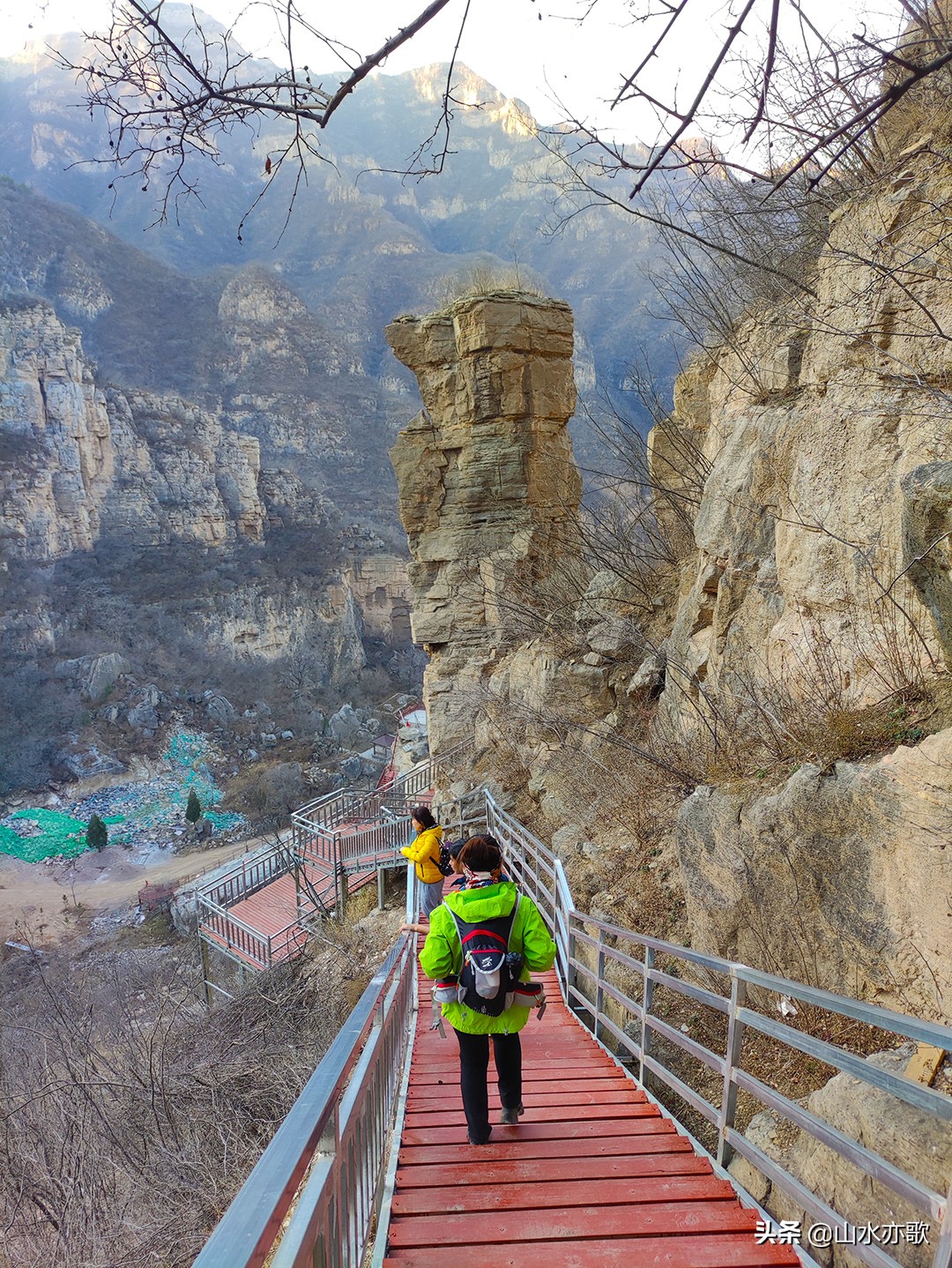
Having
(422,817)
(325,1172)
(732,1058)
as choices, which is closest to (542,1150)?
(732,1058)

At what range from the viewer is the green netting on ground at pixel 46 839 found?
107 ft

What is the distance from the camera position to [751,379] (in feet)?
25.5

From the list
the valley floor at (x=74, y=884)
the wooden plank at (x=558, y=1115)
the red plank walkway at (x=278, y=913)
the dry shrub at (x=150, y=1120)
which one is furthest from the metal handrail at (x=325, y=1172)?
the valley floor at (x=74, y=884)

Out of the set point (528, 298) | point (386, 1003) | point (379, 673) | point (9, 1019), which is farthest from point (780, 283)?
point (379, 673)

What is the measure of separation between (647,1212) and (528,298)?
48.5 ft

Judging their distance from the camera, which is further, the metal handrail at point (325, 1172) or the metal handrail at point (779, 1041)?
the metal handrail at point (779, 1041)

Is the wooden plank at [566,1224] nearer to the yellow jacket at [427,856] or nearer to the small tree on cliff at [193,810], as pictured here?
the yellow jacket at [427,856]

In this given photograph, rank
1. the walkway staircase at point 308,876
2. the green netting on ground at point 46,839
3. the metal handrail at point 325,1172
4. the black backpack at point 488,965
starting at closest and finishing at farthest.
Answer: the metal handrail at point 325,1172 < the black backpack at point 488,965 < the walkway staircase at point 308,876 < the green netting on ground at point 46,839

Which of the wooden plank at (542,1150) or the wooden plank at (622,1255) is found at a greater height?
the wooden plank at (622,1255)

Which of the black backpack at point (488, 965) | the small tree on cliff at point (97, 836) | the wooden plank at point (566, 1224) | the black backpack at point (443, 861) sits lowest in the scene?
the small tree on cliff at point (97, 836)

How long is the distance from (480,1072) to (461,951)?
529 millimetres

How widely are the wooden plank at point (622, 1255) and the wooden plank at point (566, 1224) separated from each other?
0.11 feet

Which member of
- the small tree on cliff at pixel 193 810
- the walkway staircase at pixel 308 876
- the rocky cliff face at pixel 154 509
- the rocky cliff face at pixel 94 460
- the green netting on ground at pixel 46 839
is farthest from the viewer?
the rocky cliff face at pixel 94 460

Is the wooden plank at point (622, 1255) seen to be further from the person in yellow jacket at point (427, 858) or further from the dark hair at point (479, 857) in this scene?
the person in yellow jacket at point (427, 858)
